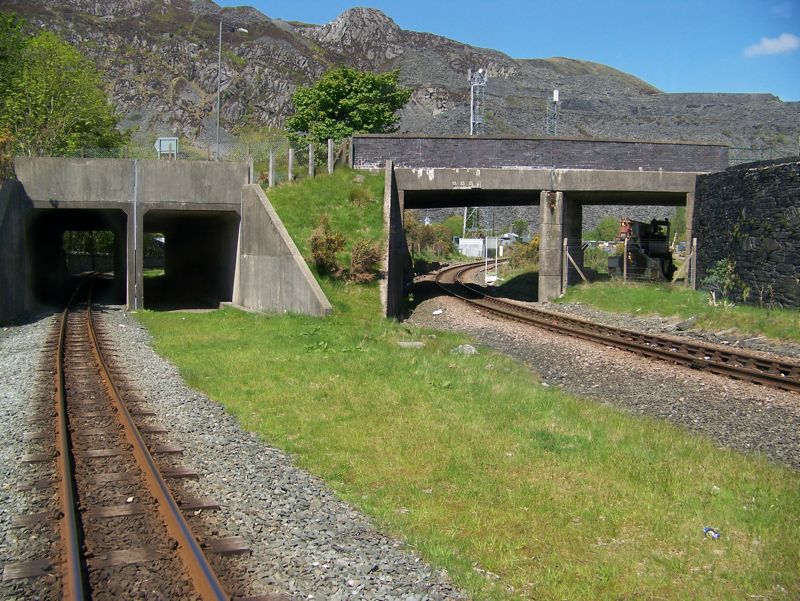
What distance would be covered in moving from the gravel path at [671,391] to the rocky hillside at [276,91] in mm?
72183

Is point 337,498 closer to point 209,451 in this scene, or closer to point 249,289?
point 209,451

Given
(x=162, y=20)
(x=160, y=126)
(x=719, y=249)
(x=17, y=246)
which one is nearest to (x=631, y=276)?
(x=719, y=249)

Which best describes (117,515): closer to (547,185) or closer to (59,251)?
(547,185)

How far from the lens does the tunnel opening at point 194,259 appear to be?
94.2 ft

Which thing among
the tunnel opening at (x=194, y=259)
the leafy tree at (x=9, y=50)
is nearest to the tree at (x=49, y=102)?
the leafy tree at (x=9, y=50)

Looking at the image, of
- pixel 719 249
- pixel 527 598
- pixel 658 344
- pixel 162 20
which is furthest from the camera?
pixel 162 20

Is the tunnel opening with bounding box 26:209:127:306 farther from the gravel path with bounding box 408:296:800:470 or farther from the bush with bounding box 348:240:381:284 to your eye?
the gravel path with bounding box 408:296:800:470

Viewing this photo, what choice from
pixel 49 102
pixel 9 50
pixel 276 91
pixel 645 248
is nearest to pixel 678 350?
pixel 645 248

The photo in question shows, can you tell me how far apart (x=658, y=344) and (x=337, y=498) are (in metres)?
11.2

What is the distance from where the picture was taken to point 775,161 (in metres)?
20.8

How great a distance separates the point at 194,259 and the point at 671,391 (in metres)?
30.5

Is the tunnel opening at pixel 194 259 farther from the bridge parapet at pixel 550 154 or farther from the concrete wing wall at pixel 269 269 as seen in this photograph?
the bridge parapet at pixel 550 154

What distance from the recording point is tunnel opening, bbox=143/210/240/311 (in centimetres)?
2872

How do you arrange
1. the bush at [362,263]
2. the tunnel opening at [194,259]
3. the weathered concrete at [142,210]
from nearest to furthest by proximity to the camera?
1. the bush at [362,263]
2. the weathered concrete at [142,210]
3. the tunnel opening at [194,259]
